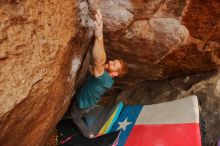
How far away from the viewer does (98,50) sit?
2.03m

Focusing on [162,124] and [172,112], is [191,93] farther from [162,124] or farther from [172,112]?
[162,124]

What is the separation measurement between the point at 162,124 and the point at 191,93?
39 cm

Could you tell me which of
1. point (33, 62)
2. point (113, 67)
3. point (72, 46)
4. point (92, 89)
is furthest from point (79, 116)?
point (33, 62)

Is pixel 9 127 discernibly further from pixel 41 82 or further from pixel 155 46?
pixel 155 46

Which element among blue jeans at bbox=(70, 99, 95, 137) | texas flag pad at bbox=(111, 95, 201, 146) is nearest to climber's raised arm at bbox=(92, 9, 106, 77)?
blue jeans at bbox=(70, 99, 95, 137)

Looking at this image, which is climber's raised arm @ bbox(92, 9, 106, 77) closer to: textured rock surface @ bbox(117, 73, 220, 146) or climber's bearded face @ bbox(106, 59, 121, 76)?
climber's bearded face @ bbox(106, 59, 121, 76)

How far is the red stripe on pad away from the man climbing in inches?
12.5

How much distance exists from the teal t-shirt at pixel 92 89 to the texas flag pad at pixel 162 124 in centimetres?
27

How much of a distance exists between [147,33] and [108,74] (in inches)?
15.2

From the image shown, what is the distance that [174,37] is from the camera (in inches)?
90.0

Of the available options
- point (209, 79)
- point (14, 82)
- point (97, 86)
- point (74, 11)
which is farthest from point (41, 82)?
point (209, 79)

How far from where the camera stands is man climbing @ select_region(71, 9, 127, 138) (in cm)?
210

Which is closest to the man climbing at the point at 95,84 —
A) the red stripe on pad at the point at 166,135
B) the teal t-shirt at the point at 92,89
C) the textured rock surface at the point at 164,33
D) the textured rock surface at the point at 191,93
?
the teal t-shirt at the point at 92,89

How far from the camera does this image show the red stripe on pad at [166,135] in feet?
6.83
